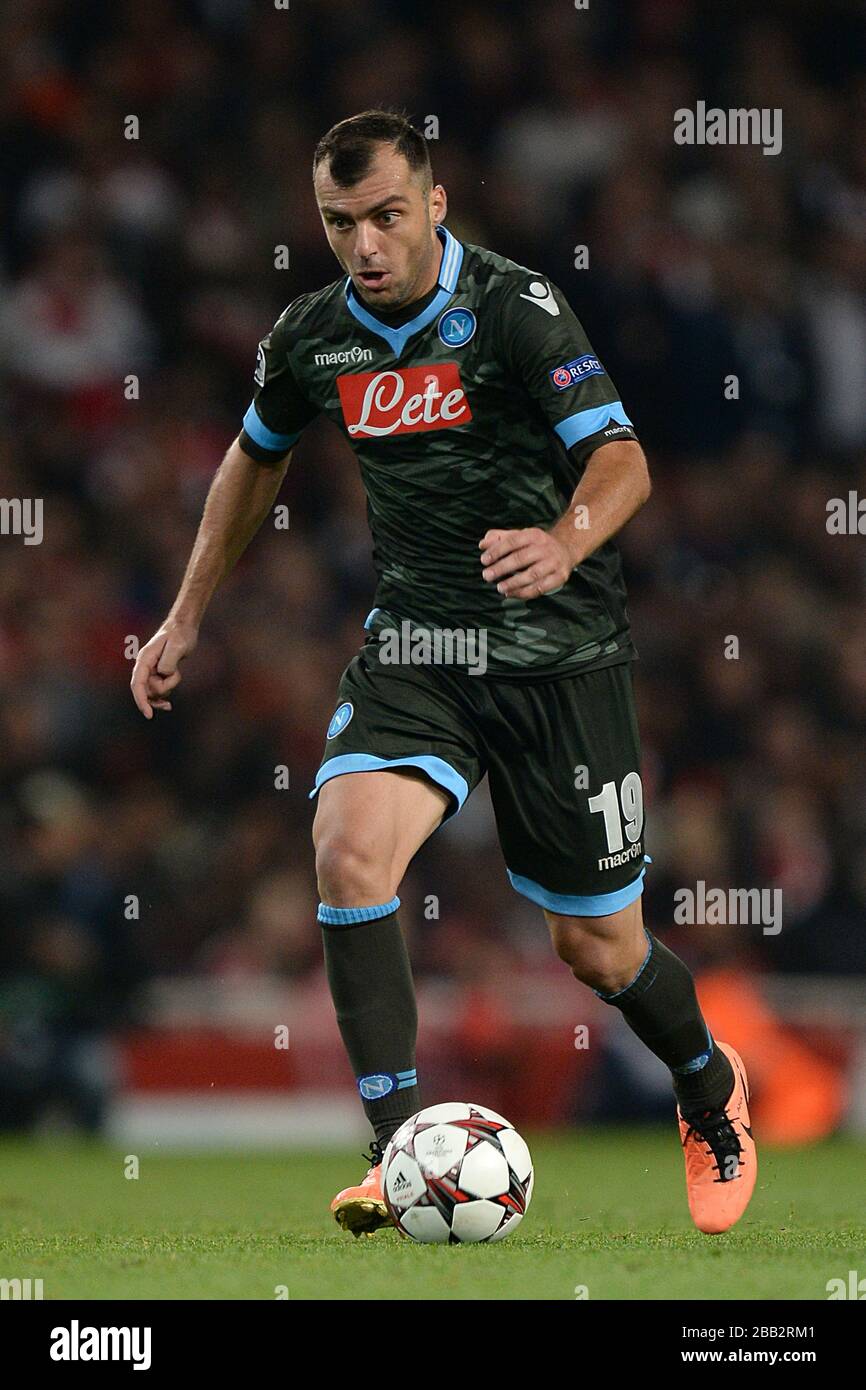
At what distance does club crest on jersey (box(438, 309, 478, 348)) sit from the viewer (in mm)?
4742

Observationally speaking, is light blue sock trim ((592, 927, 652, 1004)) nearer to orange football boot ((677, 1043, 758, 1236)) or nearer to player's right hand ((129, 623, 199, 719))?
orange football boot ((677, 1043, 758, 1236))

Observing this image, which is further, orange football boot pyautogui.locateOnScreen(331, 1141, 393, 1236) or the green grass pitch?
orange football boot pyautogui.locateOnScreen(331, 1141, 393, 1236)

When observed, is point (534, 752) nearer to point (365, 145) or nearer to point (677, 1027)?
point (677, 1027)

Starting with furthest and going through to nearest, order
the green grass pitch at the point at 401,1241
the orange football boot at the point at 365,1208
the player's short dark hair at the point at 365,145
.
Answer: the player's short dark hair at the point at 365,145
the orange football boot at the point at 365,1208
the green grass pitch at the point at 401,1241

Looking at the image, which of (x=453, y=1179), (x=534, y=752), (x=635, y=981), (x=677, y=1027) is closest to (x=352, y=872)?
(x=534, y=752)

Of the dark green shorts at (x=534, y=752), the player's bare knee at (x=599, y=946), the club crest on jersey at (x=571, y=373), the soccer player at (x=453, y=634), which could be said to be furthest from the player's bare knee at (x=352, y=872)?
the club crest on jersey at (x=571, y=373)

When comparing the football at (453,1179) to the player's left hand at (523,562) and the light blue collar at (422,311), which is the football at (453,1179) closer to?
the player's left hand at (523,562)

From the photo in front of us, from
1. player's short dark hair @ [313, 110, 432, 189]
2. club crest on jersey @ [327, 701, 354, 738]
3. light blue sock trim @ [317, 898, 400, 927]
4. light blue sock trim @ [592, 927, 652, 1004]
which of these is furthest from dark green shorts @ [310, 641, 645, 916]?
player's short dark hair @ [313, 110, 432, 189]

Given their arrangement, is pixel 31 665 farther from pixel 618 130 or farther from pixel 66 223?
pixel 618 130

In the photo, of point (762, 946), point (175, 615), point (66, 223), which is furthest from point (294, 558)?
point (175, 615)

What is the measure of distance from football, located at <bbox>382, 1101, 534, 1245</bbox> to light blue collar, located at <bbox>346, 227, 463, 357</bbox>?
5.70 ft

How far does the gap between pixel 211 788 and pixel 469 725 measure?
5.30 metres

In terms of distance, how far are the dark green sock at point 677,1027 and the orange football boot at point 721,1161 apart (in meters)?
0.04

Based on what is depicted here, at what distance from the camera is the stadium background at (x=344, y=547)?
909cm
